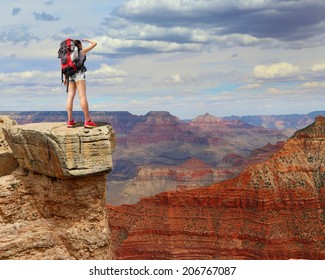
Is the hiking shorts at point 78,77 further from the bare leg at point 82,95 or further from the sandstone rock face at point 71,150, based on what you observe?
the sandstone rock face at point 71,150

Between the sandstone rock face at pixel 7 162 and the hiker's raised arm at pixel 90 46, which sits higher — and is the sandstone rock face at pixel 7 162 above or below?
below

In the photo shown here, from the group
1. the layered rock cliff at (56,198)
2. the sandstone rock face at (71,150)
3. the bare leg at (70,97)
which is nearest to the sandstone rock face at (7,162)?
the layered rock cliff at (56,198)

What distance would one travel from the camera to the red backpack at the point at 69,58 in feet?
49.4

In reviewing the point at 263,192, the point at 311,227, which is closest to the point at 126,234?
the point at 263,192

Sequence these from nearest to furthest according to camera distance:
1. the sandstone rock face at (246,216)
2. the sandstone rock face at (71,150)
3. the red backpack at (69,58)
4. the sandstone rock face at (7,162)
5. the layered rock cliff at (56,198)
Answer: the sandstone rock face at (71,150)
the layered rock cliff at (56,198)
the red backpack at (69,58)
the sandstone rock face at (7,162)
the sandstone rock face at (246,216)

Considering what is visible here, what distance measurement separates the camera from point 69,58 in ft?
49.7

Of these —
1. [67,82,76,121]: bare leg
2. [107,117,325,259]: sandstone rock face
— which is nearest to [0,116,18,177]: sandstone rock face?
[67,82,76,121]: bare leg

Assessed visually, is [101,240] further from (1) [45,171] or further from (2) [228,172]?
(2) [228,172]

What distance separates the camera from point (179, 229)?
3403 inches

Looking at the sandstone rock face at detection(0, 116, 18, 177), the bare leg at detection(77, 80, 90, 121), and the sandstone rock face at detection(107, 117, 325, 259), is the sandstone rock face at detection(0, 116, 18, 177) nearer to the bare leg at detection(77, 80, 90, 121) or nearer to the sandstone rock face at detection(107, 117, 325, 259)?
the bare leg at detection(77, 80, 90, 121)

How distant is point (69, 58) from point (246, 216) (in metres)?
75.5

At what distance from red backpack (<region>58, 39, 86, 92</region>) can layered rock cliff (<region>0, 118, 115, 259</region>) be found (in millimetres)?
2073

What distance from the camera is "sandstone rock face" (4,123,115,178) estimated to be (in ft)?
45.9

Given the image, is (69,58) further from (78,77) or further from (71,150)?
(71,150)
